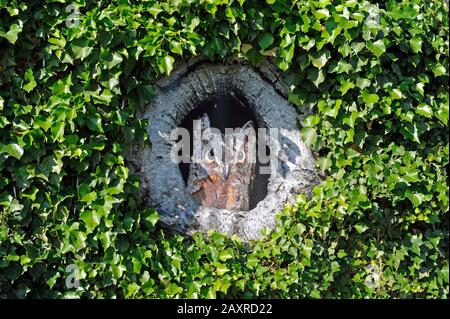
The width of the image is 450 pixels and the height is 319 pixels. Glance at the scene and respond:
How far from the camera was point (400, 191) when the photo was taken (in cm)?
294

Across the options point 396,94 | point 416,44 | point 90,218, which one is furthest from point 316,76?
point 90,218

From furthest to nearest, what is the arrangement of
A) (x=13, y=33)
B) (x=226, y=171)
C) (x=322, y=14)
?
(x=226, y=171) < (x=322, y=14) < (x=13, y=33)

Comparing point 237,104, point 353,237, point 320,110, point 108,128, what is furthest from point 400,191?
point 108,128

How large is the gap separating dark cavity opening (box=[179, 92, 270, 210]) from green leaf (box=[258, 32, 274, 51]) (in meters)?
0.35

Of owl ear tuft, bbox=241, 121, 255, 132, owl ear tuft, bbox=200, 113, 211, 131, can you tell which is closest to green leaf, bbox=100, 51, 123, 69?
owl ear tuft, bbox=200, 113, 211, 131

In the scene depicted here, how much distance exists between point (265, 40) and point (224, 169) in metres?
0.72

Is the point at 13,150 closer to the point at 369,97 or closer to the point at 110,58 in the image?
the point at 110,58

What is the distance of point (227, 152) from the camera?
306 cm

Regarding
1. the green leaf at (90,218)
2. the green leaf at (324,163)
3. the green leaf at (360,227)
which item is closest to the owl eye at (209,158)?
the green leaf at (324,163)

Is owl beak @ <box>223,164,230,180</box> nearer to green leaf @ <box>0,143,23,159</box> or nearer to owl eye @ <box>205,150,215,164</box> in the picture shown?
owl eye @ <box>205,150,215,164</box>

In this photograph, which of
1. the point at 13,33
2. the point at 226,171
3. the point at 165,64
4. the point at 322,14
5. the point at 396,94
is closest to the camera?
the point at 13,33

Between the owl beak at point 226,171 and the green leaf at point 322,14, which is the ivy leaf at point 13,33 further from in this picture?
the green leaf at point 322,14
